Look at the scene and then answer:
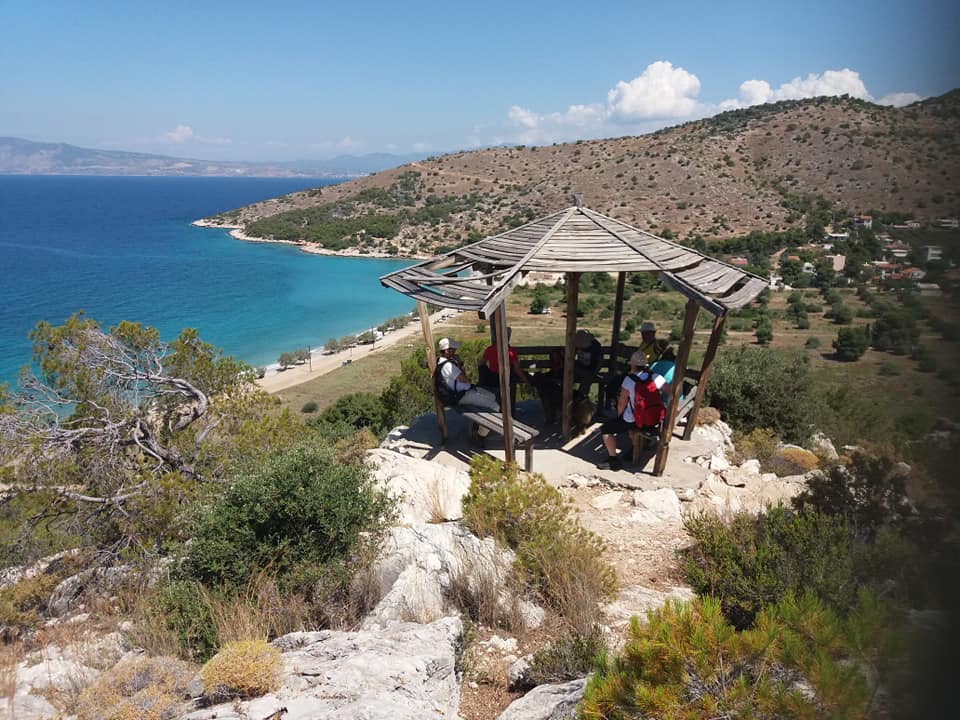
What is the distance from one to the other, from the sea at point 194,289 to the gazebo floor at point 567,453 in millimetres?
30362

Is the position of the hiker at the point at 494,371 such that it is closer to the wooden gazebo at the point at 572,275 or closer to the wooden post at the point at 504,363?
the wooden gazebo at the point at 572,275

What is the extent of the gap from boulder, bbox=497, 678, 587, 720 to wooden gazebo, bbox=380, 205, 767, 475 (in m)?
3.60

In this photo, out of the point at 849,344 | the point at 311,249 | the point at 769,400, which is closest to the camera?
the point at 769,400

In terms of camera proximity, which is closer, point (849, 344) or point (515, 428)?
point (515, 428)

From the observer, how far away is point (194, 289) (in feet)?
182

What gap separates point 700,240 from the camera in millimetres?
54750

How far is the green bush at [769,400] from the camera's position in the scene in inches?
399

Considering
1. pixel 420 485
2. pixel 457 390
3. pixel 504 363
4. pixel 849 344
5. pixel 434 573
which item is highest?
pixel 504 363

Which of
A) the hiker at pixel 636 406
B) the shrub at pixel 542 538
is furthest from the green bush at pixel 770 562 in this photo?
the hiker at pixel 636 406

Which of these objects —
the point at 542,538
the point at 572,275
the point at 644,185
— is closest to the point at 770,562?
the point at 542,538

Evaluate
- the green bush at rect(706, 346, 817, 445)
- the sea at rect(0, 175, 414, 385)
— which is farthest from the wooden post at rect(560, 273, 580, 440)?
the sea at rect(0, 175, 414, 385)

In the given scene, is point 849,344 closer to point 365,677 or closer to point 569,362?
point 569,362

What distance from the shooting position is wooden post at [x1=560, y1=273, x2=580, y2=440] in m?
7.68

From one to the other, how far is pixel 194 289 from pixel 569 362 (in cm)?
5577
